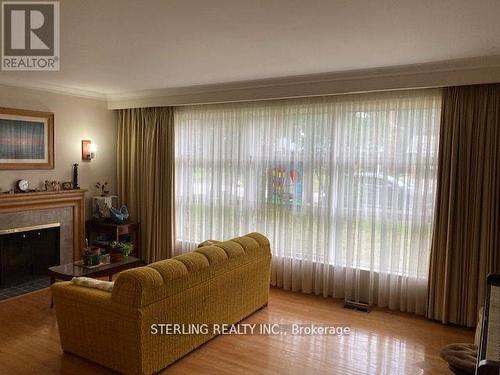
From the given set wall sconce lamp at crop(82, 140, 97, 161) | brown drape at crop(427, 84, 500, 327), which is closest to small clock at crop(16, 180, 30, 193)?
wall sconce lamp at crop(82, 140, 97, 161)

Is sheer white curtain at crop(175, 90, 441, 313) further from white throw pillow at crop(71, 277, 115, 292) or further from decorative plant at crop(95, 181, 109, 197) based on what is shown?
white throw pillow at crop(71, 277, 115, 292)

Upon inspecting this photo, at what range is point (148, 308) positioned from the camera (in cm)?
263

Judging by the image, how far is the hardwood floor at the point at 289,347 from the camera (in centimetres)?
293

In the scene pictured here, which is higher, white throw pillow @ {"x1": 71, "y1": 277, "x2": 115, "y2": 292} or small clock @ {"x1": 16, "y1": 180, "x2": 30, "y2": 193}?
small clock @ {"x1": 16, "y1": 180, "x2": 30, "y2": 193}

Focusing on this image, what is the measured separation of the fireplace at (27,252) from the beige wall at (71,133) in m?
0.57

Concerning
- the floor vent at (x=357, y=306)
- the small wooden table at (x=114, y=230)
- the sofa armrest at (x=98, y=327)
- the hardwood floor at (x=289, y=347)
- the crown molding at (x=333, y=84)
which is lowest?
the hardwood floor at (x=289, y=347)

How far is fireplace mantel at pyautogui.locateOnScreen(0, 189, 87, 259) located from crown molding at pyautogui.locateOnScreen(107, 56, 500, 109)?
1.55 meters

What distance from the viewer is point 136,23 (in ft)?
8.68

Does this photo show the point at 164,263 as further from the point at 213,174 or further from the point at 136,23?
the point at 213,174

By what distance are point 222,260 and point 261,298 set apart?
979 mm

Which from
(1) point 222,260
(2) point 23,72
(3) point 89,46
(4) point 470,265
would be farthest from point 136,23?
(4) point 470,265

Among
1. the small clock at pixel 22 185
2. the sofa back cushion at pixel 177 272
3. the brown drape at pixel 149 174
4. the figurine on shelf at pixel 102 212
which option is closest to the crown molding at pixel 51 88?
the brown drape at pixel 149 174

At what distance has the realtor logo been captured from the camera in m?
2.46

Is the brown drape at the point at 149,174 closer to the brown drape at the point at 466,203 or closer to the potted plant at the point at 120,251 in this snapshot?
the potted plant at the point at 120,251
